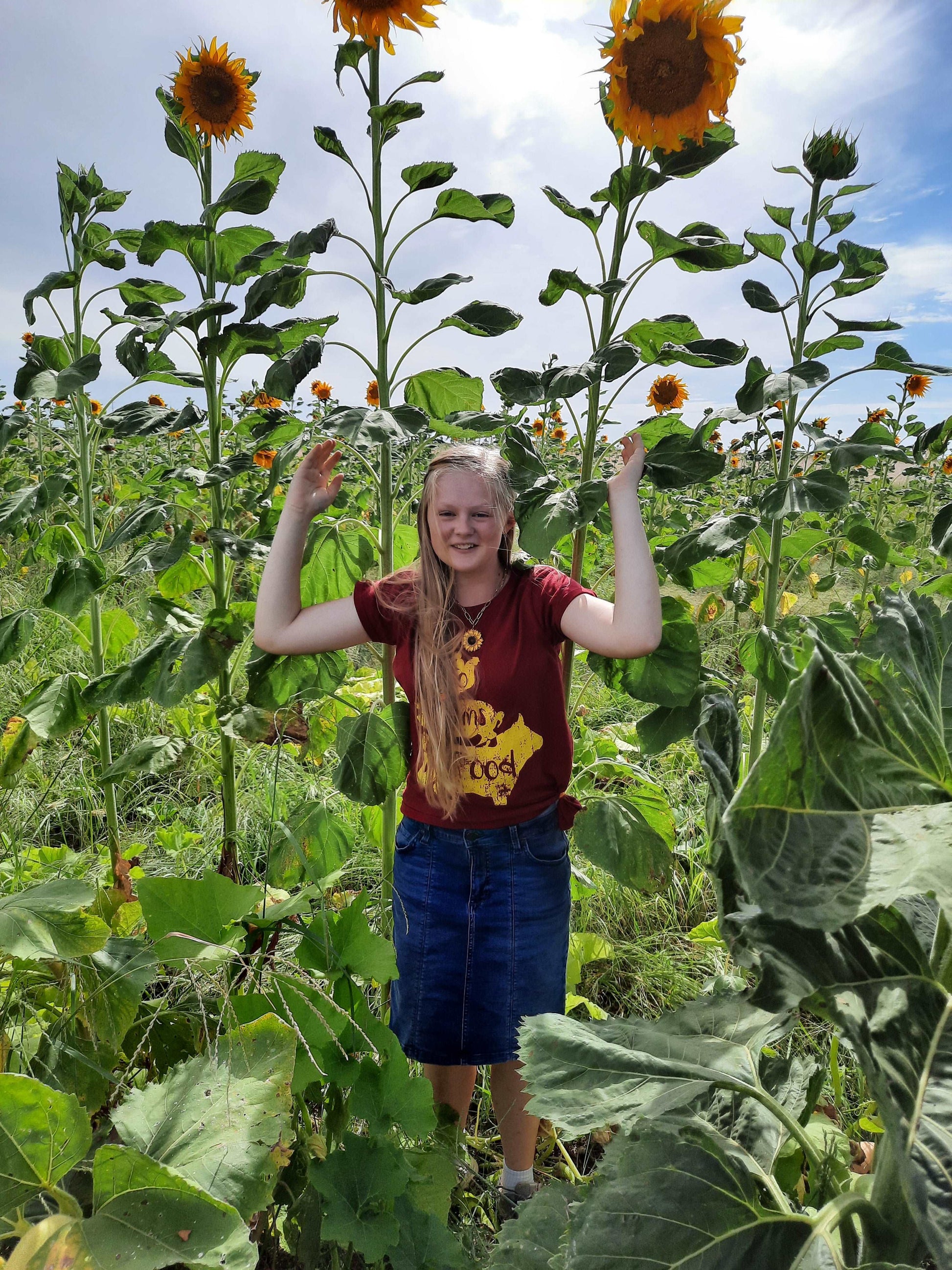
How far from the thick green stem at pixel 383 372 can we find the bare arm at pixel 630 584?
0.46 metres

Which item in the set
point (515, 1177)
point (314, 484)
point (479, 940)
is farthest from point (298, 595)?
point (515, 1177)

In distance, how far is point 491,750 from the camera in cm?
168

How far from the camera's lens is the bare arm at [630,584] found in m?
1.53

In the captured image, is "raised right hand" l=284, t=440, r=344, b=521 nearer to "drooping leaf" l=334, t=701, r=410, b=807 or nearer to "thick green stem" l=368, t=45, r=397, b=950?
"thick green stem" l=368, t=45, r=397, b=950

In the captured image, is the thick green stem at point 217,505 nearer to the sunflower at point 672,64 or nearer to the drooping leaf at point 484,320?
the drooping leaf at point 484,320

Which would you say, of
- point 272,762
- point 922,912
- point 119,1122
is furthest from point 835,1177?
point 272,762

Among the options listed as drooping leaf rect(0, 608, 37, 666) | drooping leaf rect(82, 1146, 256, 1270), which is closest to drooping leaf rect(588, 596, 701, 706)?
drooping leaf rect(82, 1146, 256, 1270)

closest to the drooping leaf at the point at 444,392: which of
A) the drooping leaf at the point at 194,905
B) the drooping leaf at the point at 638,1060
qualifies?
the drooping leaf at the point at 194,905

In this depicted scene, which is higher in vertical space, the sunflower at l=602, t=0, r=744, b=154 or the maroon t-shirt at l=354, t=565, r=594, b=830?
the sunflower at l=602, t=0, r=744, b=154

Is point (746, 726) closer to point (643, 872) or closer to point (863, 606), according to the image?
point (863, 606)

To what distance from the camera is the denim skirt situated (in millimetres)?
1665

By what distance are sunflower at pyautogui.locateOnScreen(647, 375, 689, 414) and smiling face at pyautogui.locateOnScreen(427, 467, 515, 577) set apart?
2.83m

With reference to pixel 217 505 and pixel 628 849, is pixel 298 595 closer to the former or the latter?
pixel 217 505

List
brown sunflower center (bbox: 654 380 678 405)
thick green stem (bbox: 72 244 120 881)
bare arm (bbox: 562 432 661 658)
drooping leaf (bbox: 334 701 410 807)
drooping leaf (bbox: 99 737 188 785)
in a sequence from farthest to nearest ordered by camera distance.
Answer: brown sunflower center (bbox: 654 380 678 405) → thick green stem (bbox: 72 244 120 881) → drooping leaf (bbox: 99 737 188 785) → drooping leaf (bbox: 334 701 410 807) → bare arm (bbox: 562 432 661 658)
